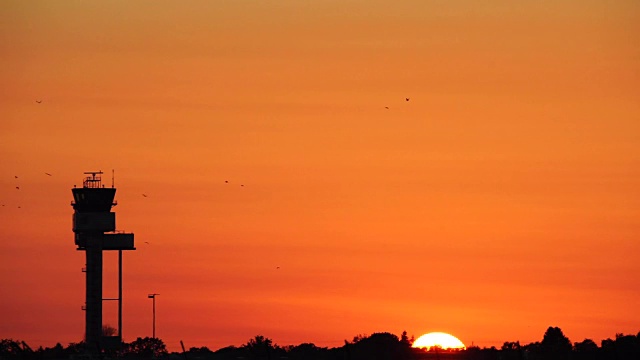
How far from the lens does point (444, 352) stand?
158 metres

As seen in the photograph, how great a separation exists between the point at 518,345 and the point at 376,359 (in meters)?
91.2

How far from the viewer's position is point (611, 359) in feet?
407

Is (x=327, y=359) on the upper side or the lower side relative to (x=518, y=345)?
upper

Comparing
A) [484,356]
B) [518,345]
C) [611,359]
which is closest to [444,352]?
[484,356]

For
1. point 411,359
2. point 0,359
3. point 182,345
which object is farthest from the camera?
point 0,359

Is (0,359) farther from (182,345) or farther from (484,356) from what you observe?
(182,345)

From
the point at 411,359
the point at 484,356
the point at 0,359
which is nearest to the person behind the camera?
the point at 411,359

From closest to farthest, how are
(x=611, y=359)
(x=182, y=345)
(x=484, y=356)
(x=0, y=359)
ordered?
(x=182, y=345) < (x=611, y=359) < (x=0, y=359) < (x=484, y=356)

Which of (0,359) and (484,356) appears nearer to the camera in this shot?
(0,359)

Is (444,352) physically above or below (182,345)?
above

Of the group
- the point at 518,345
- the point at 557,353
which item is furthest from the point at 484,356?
the point at 518,345

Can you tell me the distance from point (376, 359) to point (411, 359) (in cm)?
3565

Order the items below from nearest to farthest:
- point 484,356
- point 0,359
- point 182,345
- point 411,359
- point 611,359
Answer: point 182,345
point 611,359
point 411,359
point 0,359
point 484,356

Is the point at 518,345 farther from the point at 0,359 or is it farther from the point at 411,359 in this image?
the point at 0,359
